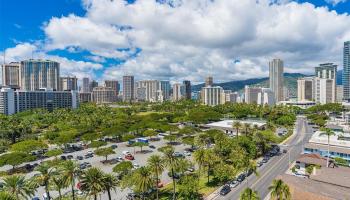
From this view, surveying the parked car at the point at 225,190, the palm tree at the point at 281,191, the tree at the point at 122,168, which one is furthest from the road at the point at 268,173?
the tree at the point at 122,168

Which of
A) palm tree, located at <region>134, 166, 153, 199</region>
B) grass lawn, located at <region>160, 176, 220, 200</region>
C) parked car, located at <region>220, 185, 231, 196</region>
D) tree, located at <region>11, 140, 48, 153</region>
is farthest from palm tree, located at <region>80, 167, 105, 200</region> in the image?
tree, located at <region>11, 140, 48, 153</region>

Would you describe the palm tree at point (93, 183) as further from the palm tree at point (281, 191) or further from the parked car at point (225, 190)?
the palm tree at point (281, 191)

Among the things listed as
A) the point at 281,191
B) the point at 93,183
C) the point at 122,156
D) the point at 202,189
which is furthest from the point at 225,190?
the point at 122,156

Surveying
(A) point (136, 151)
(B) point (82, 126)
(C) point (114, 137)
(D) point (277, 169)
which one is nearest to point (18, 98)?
(B) point (82, 126)

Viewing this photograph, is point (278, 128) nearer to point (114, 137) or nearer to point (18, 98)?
point (114, 137)

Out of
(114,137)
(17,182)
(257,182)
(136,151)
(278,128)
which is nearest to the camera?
(17,182)

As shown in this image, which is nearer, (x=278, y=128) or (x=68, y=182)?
(x=68, y=182)

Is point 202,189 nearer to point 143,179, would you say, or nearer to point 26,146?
point 143,179

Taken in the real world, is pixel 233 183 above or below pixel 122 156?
above

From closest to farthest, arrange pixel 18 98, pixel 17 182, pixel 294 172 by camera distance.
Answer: pixel 17 182
pixel 294 172
pixel 18 98
